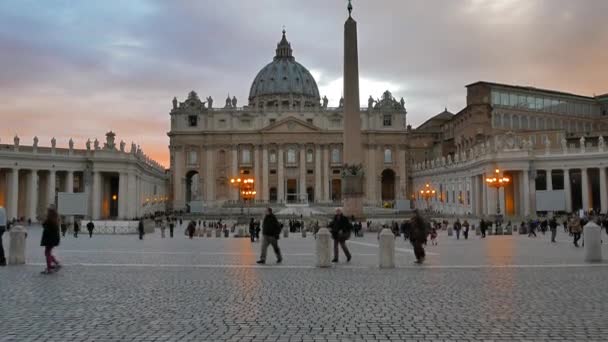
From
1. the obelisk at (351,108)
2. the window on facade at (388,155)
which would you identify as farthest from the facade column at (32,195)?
the window on facade at (388,155)

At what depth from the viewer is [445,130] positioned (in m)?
100

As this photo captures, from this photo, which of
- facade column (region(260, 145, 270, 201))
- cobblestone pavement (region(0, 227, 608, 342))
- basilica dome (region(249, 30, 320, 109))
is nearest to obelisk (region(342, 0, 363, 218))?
cobblestone pavement (region(0, 227, 608, 342))

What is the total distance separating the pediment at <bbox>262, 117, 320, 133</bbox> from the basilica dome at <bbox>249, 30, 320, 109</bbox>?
26856mm

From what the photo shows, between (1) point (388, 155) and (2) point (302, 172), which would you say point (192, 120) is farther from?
(1) point (388, 155)

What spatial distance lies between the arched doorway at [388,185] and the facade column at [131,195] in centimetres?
5122

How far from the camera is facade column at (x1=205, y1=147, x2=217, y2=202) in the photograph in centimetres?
10000

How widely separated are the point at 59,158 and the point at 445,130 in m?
64.3

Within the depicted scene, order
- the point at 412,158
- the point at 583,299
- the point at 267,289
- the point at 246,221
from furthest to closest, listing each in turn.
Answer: the point at 412,158 < the point at 246,221 < the point at 267,289 < the point at 583,299

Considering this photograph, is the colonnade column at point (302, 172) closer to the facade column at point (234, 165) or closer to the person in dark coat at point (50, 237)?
the facade column at point (234, 165)

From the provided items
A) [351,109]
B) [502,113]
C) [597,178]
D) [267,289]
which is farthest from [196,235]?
[502,113]

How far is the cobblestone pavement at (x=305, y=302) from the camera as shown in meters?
7.44

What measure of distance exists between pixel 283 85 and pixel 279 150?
35.6 meters

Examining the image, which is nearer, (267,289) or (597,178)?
(267,289)

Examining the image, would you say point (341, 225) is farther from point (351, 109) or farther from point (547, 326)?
point (351, 109)
